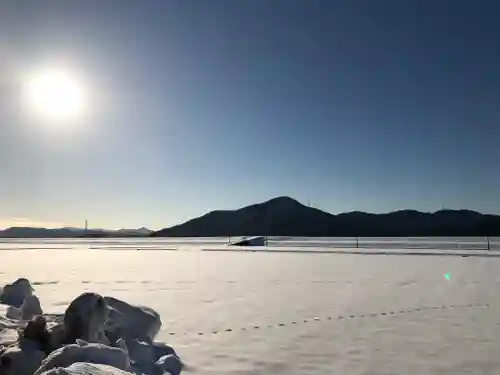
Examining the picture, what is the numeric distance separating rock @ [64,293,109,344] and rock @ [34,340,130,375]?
823 millimetres

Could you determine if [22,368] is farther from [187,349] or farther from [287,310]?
[287,310]

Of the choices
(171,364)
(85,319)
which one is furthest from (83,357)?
(171,364)

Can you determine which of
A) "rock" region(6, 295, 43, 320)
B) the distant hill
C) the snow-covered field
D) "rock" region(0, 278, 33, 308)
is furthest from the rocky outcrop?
the distant hill

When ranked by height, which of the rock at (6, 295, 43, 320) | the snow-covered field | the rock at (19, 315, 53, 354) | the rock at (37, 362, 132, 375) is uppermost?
the rock at (37, 362, 132, 375)

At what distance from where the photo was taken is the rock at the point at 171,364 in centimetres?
500

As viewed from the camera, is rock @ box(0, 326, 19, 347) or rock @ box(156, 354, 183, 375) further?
rock @ box(156, 354, 183, 375)

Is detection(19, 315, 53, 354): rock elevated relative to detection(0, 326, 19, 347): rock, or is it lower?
elevated

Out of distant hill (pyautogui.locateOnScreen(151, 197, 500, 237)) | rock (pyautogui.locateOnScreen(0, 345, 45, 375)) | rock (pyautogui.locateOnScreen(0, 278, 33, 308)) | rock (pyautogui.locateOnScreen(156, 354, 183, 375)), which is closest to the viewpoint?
rock (pyautogui.locateOnScreen(0, 345, 45, 375))

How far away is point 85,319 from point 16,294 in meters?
4.41

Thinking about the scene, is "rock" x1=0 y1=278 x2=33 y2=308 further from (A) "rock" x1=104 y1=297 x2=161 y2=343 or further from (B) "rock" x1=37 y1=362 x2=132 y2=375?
(B) "rock" x1=37 y1=362 x2=132 y2=375

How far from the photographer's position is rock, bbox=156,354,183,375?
5.00 metres

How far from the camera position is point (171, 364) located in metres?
5.12

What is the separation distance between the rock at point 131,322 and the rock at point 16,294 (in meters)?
2.87

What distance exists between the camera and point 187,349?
233 inches
